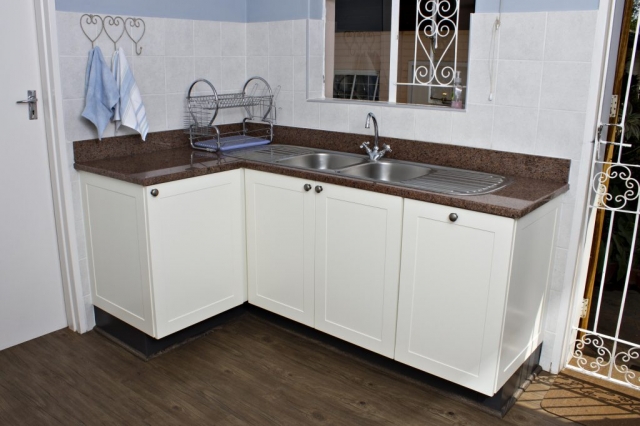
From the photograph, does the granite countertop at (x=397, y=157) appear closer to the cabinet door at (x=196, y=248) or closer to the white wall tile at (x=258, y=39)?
the cabinet door at (x=196, y=248)

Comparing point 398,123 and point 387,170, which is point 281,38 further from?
point 387,170

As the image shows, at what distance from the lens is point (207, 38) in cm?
319

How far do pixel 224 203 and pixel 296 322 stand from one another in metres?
0.70

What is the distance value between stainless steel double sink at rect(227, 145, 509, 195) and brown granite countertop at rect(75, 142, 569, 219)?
51mm

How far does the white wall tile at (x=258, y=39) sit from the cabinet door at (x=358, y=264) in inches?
48.9

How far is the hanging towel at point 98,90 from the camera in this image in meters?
2.64

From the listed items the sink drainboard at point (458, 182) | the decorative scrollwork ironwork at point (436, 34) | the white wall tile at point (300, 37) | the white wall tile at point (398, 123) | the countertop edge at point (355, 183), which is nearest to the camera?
the countertop edge at point (355, 183)

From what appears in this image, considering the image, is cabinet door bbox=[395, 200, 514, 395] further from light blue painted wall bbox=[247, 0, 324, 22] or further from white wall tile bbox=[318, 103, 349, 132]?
light blue painted wall bbox=[247, 0, 324, 22]

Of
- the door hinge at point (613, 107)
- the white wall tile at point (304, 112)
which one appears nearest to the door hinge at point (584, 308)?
the door hinge at point (613, 107)

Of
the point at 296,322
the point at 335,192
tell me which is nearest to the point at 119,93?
the point at 335,192

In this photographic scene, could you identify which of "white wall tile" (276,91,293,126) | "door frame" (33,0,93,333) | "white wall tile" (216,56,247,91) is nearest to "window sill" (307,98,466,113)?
"white wall tile" (276,91,293,126)

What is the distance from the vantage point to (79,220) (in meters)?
2.75

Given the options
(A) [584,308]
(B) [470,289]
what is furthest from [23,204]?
(A) [584,308]

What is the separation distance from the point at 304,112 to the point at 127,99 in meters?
0.95
